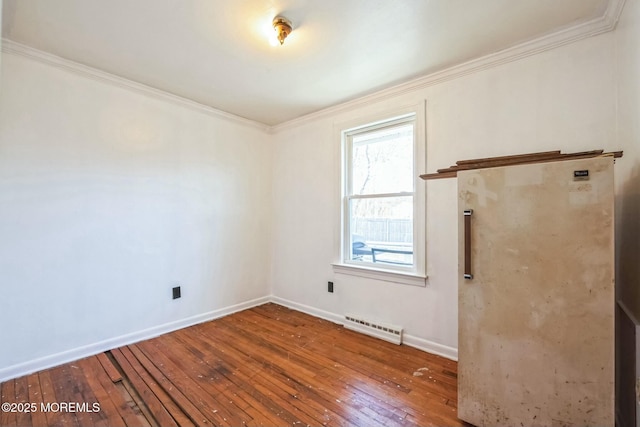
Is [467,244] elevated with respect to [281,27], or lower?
lower

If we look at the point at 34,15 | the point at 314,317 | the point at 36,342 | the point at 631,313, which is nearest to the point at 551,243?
the point at 631,313

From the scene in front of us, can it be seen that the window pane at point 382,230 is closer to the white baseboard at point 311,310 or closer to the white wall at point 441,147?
the white wall at point 441,147

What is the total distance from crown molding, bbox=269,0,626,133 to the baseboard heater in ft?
7.49

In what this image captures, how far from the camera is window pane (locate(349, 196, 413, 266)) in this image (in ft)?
9.09

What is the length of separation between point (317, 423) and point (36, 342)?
2.31m

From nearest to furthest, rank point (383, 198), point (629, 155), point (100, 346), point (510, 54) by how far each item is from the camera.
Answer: point (629, 155), point (510, 54), point (100, 346), point (383, 198)

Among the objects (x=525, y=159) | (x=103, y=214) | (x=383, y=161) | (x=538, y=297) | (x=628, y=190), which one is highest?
(x=383, y=161)

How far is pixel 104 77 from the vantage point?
2523 mm

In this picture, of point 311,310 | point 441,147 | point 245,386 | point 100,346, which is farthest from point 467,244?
point 100,346

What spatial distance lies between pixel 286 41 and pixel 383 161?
150cm

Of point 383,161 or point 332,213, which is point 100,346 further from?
point 383,161

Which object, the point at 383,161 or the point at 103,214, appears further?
the point at 383,161

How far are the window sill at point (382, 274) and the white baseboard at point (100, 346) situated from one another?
4.90 ft

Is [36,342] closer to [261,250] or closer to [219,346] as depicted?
[219,346]
